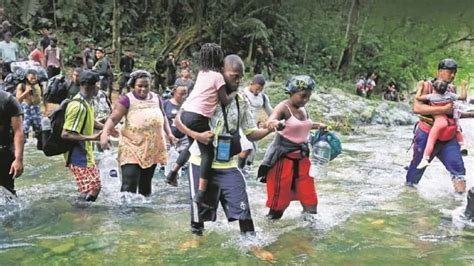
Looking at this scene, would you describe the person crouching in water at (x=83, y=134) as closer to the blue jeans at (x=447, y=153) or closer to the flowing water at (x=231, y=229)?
the flowing water at (x=231, y=229)

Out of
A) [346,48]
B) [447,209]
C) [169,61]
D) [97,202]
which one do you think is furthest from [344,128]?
[346,48]

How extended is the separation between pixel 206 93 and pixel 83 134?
1.94m

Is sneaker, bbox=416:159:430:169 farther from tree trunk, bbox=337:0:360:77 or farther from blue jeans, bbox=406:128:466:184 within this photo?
tree trunk, bbox=337:0:360:77

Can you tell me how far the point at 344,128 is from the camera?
17422mm

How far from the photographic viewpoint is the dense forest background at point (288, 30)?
924 inches

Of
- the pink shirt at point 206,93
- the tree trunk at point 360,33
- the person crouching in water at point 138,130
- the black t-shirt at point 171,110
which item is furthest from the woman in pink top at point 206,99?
the tree trunk at point 360,33

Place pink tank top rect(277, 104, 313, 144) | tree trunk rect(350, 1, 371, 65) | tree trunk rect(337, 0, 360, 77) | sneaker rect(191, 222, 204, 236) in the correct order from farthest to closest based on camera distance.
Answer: tree trunk rect(350, 1, 371, 65) < tree trunk rect(337, 0, 360, 77) < pink tank top rect(277, 104, 313, 144) < sneaker rect(191, 222, 204, 236)

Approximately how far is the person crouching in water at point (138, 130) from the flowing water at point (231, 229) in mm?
440

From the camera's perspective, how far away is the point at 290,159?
5.87 meters

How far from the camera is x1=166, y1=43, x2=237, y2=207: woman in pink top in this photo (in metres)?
5.09

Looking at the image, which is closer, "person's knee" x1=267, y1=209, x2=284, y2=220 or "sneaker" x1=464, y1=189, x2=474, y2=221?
"person's knee" x1=267, y1=209, x2=284, y2=220

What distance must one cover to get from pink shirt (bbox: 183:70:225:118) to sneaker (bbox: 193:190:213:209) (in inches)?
26.1

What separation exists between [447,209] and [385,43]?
2728cm

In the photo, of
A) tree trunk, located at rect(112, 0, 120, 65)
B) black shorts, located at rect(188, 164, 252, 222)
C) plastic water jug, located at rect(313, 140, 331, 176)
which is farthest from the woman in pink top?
tree trunk, located at rect(112, 0, 120, 65)
